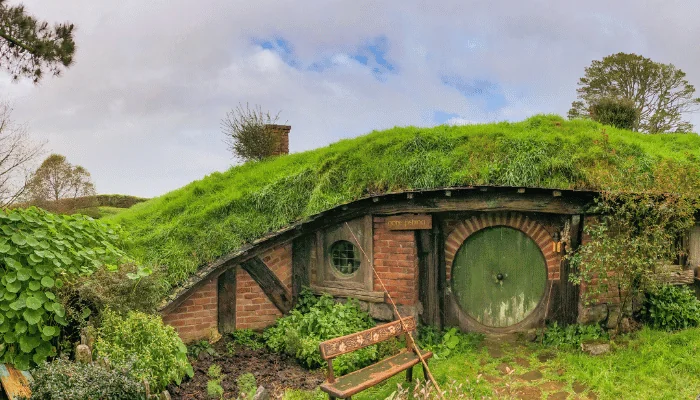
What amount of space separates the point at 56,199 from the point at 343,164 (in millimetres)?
17029

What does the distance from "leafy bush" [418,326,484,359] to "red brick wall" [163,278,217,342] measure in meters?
3.60

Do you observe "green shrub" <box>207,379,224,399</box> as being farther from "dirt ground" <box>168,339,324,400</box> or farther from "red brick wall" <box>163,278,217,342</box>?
"red brick wall" <box>163,278,217,342</box>

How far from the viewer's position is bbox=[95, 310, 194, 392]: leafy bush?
5.53 metres

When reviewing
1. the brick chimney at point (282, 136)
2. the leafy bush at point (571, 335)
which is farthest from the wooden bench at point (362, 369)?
the brick chimney at point (282, 136)

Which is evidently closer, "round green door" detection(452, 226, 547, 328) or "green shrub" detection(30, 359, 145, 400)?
"green shrub" detection(30, 359, 145, 400)

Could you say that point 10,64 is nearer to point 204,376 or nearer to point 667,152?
point 204,376

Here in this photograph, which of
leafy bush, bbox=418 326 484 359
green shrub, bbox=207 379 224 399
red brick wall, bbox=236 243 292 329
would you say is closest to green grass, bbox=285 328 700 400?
leafy bush, bbox=418 326 484 359

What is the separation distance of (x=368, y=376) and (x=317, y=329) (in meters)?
2.18

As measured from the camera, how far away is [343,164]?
32.0 feet

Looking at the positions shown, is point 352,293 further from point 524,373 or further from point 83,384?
point 83,384

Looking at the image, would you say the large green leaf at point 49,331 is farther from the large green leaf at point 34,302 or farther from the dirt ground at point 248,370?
the dirt ground at point 248,370

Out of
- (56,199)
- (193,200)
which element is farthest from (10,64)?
(56,199)

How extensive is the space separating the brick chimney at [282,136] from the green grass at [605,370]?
7.83 meters

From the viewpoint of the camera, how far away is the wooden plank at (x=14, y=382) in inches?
198
